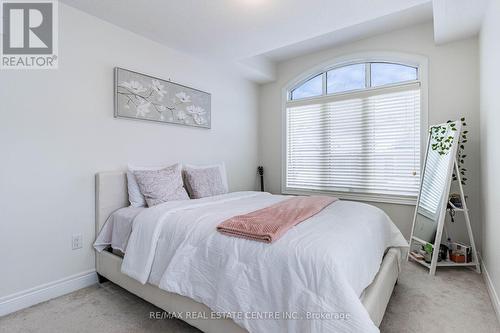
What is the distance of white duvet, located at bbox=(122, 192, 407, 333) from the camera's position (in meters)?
1.10

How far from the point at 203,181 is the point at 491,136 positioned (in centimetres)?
264

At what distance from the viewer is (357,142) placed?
3.49m

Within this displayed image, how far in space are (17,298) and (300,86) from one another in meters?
4.03

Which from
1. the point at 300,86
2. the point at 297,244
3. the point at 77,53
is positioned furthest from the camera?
the point at 300,86

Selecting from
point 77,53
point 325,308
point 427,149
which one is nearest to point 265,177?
point 427,149

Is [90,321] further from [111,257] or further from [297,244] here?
[297,244]

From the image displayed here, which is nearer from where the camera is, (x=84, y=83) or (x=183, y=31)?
(x=84, y=83)

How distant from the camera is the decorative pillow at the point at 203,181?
2740 millimetres

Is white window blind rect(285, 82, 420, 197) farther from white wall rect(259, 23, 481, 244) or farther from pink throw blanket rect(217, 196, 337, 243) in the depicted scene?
pink throw blanket rect(217, 196, 337, 243)

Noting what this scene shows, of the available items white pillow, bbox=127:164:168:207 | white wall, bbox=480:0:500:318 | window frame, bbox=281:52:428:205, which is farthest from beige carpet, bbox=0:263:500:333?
window frame, bbox=281:52:428:205

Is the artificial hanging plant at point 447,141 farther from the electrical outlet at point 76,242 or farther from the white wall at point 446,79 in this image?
the electrical outlet at point 76,242

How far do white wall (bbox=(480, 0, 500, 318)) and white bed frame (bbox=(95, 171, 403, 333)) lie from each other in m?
0.70

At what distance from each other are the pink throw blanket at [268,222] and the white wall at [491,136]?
1.33 metres

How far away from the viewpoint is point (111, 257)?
2145 mm
